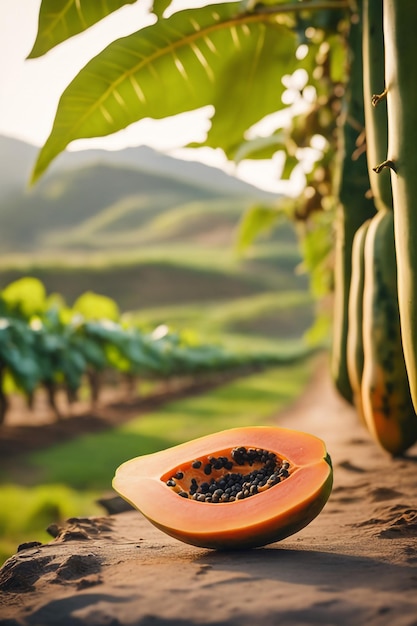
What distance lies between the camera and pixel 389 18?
5.35 ft

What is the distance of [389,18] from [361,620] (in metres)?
1.31

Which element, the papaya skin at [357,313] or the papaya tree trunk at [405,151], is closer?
the papaya tree trunk at [405,151]

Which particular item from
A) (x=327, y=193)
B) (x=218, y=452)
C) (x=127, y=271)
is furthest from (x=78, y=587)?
(x=127, y=271)

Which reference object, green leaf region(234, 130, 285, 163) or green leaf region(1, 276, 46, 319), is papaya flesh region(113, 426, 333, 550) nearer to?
green leaf region(234, 130, 285, 163)

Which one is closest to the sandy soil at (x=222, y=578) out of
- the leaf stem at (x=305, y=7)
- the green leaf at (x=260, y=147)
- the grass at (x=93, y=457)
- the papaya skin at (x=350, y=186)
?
the papaya skin at (x=350, y=186)

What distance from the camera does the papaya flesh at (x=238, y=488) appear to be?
1421 millimetres

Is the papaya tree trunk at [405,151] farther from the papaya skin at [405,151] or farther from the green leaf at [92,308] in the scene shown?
the green leaf at [92,308]

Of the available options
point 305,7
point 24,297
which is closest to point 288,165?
point 305,7

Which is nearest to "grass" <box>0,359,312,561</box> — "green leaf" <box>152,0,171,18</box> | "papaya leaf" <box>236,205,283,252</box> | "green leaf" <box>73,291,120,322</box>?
"green leaf" <box>73,291,120,322</box>

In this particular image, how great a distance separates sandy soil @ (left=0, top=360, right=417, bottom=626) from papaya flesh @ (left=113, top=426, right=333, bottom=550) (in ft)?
0.19

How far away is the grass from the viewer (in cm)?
282

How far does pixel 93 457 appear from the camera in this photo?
14.0 ft

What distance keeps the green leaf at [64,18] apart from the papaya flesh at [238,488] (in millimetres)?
1420

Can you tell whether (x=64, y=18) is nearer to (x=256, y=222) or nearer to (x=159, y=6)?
(x=159, y=6)
